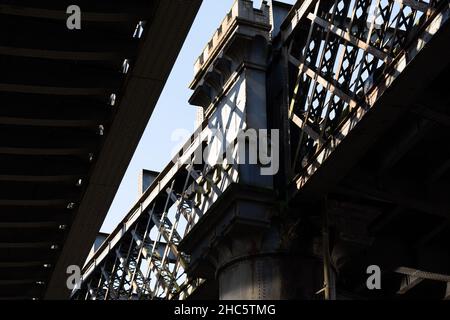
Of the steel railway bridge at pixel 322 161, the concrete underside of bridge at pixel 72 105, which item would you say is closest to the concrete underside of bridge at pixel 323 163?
the steel railway bridge at pixel 322 161

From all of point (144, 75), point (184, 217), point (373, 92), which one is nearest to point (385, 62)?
point (373, 92)

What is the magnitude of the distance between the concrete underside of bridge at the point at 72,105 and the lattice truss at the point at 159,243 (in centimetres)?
244

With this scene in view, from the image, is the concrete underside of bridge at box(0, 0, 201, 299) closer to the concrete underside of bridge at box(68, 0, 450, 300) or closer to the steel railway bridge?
the steel railway bridge

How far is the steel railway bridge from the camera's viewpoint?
20578 mm

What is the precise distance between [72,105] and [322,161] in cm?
577

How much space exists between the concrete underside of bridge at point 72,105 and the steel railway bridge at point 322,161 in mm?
710

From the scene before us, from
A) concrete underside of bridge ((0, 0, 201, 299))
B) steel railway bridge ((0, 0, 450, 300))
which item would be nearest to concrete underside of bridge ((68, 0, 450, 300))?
steel railway bridge ((0, 0, 450, 300))

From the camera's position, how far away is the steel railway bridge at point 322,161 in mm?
20578

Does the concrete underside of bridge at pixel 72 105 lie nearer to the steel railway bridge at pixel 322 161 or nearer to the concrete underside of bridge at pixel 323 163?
the steel railway bridge at pixel 322 161

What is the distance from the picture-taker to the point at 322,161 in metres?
21.7

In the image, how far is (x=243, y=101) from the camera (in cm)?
2439

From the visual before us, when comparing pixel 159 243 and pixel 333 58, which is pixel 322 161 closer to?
pixel 333 58

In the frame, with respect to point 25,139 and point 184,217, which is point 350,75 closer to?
point 25,139
